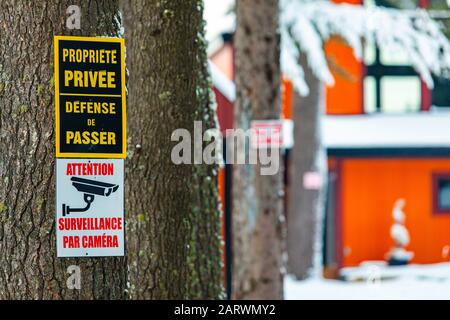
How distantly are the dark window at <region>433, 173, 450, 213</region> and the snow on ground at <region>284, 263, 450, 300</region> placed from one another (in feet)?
4.60

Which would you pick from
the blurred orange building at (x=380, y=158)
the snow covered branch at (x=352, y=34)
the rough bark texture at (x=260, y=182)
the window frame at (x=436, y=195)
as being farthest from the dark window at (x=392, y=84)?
the rough bark texture at (x=260, y=182)

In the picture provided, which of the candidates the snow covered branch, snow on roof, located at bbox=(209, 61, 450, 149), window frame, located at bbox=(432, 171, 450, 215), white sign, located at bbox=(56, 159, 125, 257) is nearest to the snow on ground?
window frame, located at bbox=(432, 171, 450, 215)

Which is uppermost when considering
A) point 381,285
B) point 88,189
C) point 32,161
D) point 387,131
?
point 387,131

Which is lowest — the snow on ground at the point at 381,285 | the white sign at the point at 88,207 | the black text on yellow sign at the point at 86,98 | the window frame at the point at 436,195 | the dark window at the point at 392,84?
the snow on ground at the point at 381,285

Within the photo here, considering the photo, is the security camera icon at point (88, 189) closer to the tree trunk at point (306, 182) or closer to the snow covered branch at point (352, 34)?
the snow covered branch at point (352, 34)

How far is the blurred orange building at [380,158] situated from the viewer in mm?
21125

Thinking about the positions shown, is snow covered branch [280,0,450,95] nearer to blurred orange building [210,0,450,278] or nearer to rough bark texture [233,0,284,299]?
blurred orange building [210,0,450,278]

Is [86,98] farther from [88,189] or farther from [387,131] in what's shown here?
[387,131]

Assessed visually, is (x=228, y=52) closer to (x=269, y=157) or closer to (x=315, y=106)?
(x=315, y=106)

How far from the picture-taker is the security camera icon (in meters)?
4.59

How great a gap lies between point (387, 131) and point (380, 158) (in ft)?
2.63

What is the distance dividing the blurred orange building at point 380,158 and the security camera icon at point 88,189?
53.3ft

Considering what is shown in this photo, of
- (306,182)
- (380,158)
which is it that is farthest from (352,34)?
(380,158)

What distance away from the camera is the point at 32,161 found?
462 centimetres
